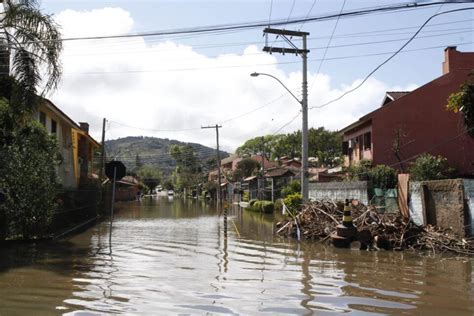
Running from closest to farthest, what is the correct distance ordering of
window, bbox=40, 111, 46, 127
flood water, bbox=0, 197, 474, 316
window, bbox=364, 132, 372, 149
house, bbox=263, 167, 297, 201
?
flood water, bbox=0, 197, 474, 316 → window, bbox=40, 111, 46, 127 → window, bbox=364, 132, 372, 149 → house, bbox=263, 167, 297, 201

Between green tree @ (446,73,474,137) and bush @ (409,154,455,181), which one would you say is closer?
green tree @ (446,73,474,137)


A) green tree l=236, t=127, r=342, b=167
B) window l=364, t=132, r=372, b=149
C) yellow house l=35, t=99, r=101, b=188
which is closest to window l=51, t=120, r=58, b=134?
yellow house l=35, t=99, r=101, b=188

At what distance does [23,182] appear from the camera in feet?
53.8

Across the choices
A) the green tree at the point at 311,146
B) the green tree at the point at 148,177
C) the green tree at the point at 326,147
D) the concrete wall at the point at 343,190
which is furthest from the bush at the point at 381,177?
the green tree at the point at 148,177

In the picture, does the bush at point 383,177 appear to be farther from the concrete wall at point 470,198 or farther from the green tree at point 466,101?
the concrete wall at point 470,198

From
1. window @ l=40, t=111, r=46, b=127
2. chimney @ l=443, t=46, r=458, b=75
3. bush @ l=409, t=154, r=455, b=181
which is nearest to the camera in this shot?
bush @ l=409, t=154, r=455, b=181

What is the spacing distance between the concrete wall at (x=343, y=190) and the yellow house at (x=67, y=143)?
15.0 m

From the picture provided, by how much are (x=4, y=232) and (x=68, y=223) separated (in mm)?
7988

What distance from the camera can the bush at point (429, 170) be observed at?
28.4 m

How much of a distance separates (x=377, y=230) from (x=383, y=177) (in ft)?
41.6

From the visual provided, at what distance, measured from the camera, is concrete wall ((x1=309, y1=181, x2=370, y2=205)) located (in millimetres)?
22984

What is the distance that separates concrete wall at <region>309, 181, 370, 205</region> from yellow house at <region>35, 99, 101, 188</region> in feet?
49.1

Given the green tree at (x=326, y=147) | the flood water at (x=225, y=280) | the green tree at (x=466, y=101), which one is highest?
the green tree at (x=326, y=147)

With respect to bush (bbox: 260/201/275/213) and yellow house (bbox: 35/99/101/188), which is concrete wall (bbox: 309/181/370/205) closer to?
bush (bbox: 260/201/275/213)
